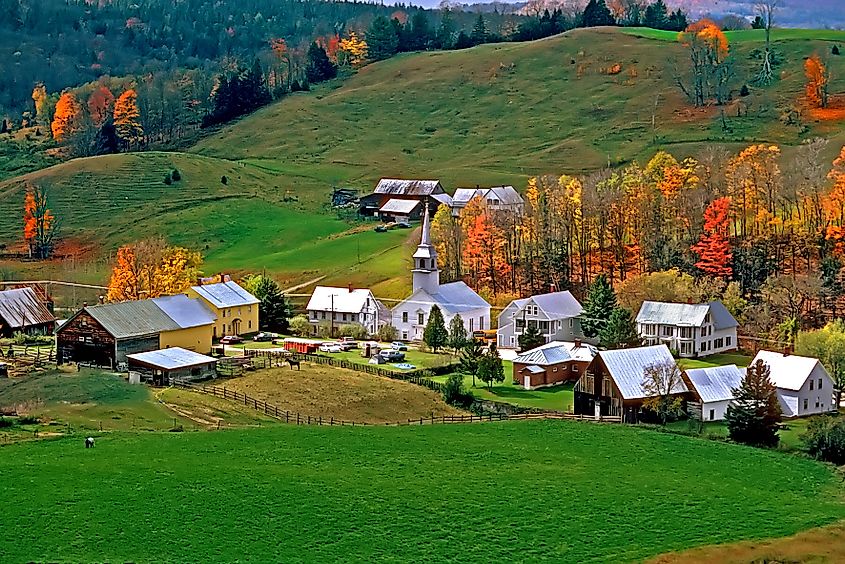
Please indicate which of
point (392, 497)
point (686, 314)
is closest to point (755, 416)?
point (392, 497)

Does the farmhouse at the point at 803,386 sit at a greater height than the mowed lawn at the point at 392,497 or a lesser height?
greater

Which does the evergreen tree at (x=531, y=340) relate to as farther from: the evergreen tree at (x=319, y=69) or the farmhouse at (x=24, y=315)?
the evergreen tree at (x=319, y=69)

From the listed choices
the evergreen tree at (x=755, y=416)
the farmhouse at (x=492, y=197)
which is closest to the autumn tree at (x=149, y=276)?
the farmhouse at (x=492, y=197)

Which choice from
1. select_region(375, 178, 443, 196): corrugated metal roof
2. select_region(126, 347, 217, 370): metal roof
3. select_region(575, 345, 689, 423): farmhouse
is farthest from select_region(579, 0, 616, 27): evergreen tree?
select_region(575, 345, 689, 423): farmhouse

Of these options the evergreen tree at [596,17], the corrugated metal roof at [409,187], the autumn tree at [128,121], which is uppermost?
the evergreen tree at [596,17]

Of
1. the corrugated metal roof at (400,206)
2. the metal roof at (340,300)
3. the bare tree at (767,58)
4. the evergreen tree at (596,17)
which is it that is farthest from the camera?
the evergreen tree at (596,17)

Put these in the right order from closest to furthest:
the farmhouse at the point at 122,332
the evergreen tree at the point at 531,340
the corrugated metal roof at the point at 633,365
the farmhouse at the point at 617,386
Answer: the farmhouse at the point at 617,386
the corrugated metal roof at the point at 633,365
the farmhouse at the point at 122,332
the evergreen tree at the point at 531,340

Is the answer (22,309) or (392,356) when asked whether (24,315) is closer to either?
(22,309)
